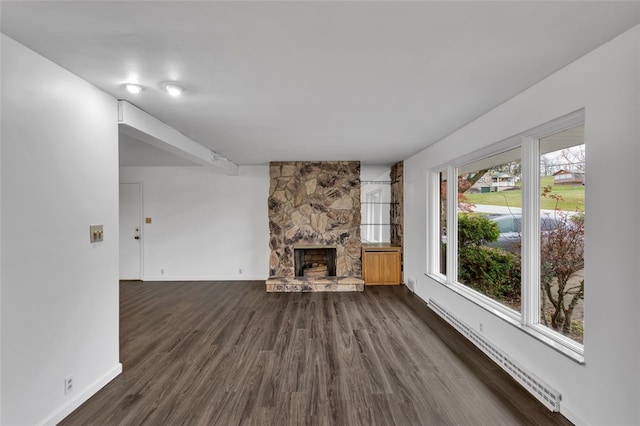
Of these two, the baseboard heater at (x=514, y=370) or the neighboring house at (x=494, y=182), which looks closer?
the baseboard heater at (x=514, y=370)

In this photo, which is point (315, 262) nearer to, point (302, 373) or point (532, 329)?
point (302, 373)

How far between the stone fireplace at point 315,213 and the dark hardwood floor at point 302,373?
1363 mm

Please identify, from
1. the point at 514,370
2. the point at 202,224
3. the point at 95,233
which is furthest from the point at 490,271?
the point at 202,224

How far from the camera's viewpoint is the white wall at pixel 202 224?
581 cm

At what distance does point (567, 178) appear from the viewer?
6.77ft

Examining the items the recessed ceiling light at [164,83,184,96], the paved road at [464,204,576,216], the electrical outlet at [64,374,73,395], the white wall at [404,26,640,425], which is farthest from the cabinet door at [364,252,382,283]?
the electrical outlet at [64,374,73,395]

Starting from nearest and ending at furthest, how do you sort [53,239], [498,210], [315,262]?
1. [53,239]
2. [498,210]
3. [315,262]

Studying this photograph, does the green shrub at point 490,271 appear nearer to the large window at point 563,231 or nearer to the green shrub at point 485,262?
the green shrub at point 485,262

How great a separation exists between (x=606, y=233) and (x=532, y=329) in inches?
40.3

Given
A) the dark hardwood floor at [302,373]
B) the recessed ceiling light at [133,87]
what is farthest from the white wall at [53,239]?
the dark hardwood floor at [302,373]

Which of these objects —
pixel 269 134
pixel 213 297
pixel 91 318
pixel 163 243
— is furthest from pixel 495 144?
pixel 163 243

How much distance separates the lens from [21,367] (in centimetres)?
162

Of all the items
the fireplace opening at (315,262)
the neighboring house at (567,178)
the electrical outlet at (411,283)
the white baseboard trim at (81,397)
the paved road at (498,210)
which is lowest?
the white baseboard trim at (81,397)

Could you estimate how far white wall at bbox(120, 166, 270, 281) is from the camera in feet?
19.1
